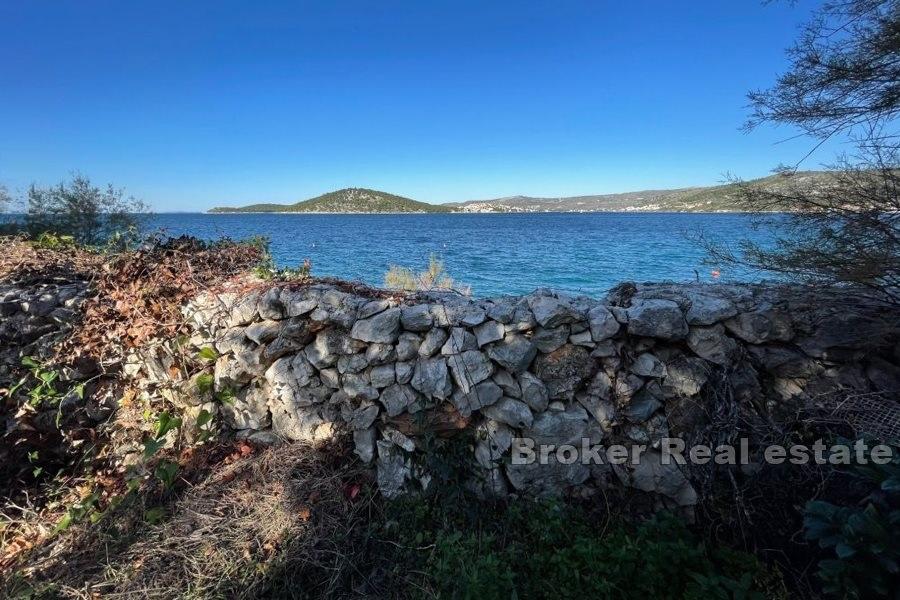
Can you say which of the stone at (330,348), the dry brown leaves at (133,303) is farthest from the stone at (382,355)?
the dry brown leaves at (133,303)

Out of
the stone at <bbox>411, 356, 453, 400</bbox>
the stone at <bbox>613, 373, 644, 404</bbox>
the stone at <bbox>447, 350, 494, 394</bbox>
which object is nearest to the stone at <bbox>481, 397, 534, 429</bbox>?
the stone at <bbox>447, 350, 494, 394</bbox>

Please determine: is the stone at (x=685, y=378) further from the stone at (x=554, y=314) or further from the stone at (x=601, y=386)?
the stone at (x=554, y=314)

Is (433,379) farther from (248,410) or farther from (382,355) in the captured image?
(248,410)

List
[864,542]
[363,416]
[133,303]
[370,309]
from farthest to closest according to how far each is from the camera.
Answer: [133,303] → [370,309] → [363,416] → [864,542]

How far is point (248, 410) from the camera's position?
3605 millimetres

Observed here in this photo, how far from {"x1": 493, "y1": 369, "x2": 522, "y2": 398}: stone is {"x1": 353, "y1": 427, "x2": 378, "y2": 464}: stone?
1.06 meters

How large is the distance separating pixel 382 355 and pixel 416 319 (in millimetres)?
383

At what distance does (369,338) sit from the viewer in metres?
3.25

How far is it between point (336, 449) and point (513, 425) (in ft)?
4.71

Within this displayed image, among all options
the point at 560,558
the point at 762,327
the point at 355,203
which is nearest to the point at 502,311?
the point at 560,558

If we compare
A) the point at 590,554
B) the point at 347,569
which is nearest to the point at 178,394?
the point at 347,569

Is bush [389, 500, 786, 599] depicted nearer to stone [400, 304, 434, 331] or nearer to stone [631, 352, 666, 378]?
stone [631, 352, 666, 378]

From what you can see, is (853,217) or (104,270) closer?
(853,217)

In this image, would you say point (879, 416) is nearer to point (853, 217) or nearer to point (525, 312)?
point (853, 217)
